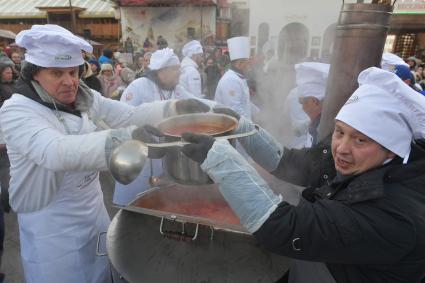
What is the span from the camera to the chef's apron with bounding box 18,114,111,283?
1780 millimetres

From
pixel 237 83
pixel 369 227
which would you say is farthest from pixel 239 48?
pixel 369 227

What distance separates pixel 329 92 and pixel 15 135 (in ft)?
6.46

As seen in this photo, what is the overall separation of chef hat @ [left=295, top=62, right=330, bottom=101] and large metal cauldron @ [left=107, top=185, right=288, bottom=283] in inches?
54.7

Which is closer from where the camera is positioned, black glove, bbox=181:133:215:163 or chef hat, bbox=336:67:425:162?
chef hat, bbox=336:67:425:162

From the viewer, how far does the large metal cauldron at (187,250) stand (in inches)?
58.6

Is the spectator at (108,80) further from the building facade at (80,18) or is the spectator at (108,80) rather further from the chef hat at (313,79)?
the building facade at (80,18)

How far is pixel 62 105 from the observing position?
67.3 inches

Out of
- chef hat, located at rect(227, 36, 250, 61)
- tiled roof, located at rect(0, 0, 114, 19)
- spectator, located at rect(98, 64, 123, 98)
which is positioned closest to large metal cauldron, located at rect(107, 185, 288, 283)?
chef hat, located at rect(227, 36, 250, 61)

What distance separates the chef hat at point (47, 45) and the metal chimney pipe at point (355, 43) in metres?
1.60

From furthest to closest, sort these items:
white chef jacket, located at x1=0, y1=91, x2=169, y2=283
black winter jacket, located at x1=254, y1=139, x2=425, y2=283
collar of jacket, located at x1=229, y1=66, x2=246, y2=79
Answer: collar of jacket, located at x1=229, y1=66, x2=246, y2=79
white chef jacket, located at x1=0, y1=91, x2=169, y2=283
black winter jacket, located at x1=254, y1=139, x2=425, y2=283

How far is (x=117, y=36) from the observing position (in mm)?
22719

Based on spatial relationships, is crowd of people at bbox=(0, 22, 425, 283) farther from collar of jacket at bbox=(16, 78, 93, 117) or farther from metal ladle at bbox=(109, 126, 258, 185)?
metal ladle at bbox=(109, 126, 258, 185)

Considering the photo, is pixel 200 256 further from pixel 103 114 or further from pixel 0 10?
pixel 0 10

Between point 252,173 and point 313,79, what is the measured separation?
178 cm
